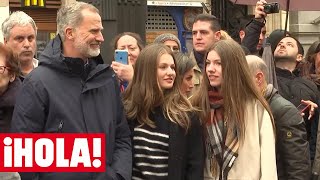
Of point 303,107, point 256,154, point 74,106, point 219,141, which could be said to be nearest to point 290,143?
point 256,154

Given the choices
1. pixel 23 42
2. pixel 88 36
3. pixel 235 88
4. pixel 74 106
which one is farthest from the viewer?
pixel 23 42

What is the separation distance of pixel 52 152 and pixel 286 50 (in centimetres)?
257

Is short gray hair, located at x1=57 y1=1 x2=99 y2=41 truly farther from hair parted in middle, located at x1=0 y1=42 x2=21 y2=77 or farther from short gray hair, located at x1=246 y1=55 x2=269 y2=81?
short gray hair, located at x1=246 y1=55 x2=269 y2=81

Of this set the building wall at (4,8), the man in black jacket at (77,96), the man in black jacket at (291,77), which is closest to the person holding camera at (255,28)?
the man in black jacket at (291,77)

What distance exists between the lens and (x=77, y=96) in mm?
3717

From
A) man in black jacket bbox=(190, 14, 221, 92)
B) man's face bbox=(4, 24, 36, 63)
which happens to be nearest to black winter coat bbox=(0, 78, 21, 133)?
man's face bbox=(4, 24, 36, 63)

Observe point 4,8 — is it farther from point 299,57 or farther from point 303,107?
point 303,107

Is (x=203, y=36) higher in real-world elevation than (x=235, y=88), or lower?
higher

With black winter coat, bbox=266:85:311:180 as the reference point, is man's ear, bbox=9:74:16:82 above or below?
above

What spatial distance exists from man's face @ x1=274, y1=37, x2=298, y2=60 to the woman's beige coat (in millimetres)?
1653

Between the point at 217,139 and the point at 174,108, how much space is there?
0.32 meters

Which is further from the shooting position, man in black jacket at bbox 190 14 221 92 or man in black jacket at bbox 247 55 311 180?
man in black jacket at bbox 190 14 221 92

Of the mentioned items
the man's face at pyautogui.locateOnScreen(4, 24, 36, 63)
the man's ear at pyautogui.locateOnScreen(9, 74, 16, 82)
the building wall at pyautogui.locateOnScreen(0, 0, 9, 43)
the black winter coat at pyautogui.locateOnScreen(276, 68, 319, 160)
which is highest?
the building wall at pyautogui.locateOnScreen(0, 0, 9, 43)

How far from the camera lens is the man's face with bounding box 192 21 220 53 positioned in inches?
216
